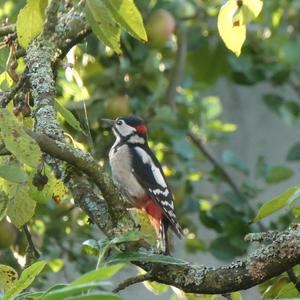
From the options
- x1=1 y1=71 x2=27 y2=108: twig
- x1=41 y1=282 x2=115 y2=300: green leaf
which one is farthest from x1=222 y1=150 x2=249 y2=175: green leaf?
x1=41 y1=282 x2=115 y2=300: green leaf

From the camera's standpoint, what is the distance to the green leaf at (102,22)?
1.47m

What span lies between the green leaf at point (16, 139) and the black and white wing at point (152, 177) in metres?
1.59

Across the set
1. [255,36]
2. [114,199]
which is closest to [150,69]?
[255,36]

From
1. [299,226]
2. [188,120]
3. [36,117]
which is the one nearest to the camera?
[299,226]

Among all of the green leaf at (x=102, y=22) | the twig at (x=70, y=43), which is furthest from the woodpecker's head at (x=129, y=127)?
the green leaf at (x=102, y=22)

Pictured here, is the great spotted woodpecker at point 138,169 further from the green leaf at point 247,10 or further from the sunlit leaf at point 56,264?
the green leaf at point 247,10

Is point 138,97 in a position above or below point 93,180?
above

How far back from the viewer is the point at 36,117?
5.46ft

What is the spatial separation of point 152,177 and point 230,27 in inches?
62.6

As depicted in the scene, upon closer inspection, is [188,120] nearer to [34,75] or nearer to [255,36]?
[255,36]

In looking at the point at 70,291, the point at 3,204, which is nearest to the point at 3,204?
the point at 3,204

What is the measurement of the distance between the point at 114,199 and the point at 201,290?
0.20 metres

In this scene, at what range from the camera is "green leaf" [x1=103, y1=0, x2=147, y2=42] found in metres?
1.46

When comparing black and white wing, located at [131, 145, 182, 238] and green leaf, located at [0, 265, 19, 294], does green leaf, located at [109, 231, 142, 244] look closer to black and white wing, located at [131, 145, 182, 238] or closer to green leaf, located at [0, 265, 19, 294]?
green leaf, located at [0, 265, 19, 294]
